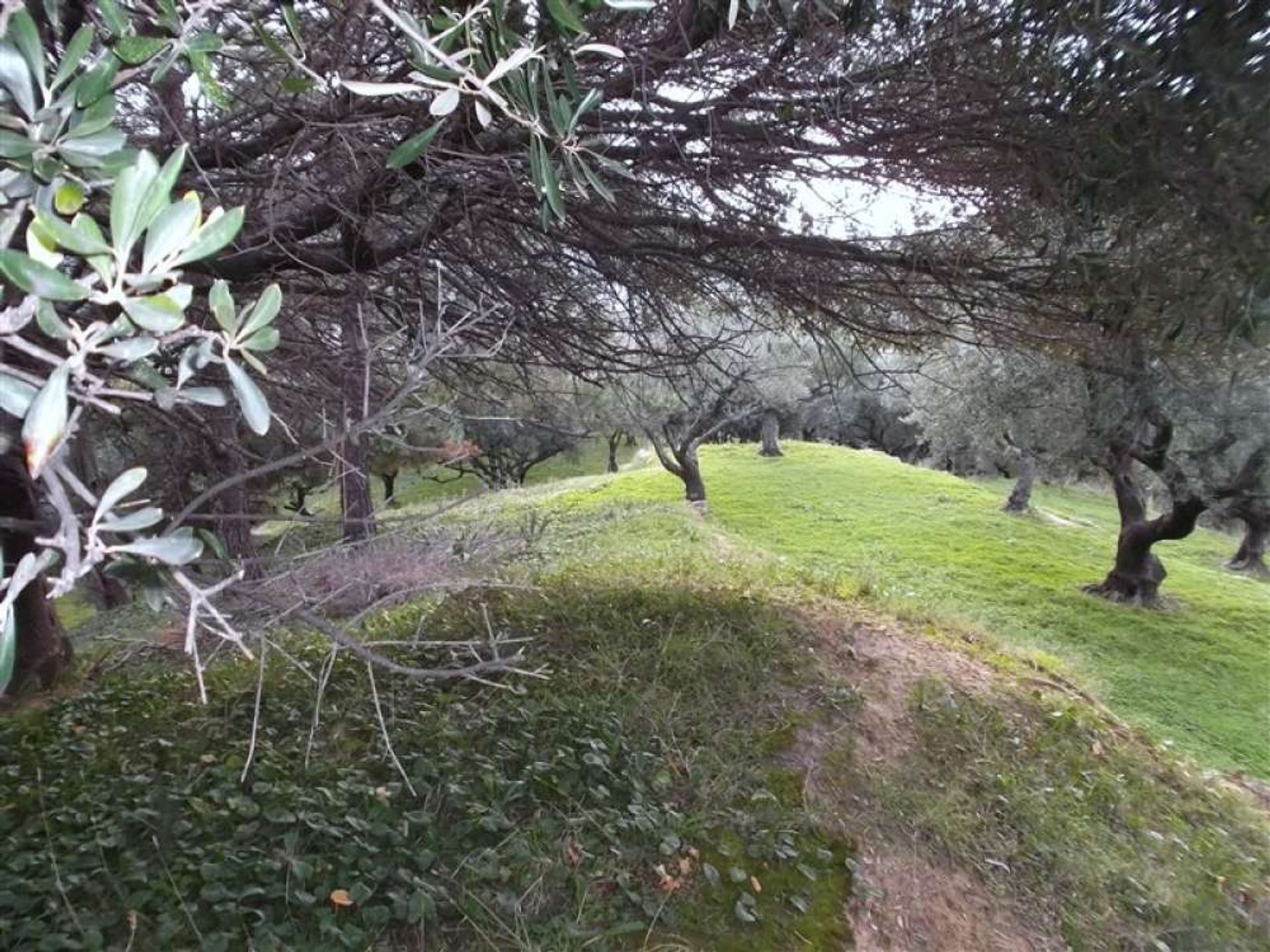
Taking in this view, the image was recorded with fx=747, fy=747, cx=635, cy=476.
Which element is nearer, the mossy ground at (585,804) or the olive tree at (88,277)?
the olive tree at (88,277)

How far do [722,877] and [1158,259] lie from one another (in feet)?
9.89

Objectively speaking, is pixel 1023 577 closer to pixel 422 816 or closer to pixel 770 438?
pixel 770 438

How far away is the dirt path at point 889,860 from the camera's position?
3270mm

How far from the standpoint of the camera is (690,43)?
2.65m

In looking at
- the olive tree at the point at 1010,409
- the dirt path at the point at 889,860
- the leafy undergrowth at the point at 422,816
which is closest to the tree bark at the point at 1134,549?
the olive tree at the point at 1010,409

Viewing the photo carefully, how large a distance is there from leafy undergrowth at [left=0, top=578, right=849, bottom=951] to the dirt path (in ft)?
0.54

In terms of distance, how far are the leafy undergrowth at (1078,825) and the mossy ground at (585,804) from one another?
2 cm

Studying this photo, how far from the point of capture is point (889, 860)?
11.6 ft

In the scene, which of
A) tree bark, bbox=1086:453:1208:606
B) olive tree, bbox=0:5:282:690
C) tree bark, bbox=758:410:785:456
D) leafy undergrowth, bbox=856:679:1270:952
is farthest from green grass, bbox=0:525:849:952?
tree bark, bbox=758:410:785:456

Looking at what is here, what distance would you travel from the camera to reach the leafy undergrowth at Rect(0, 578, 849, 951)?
8.46 feet

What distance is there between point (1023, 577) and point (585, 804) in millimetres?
12821

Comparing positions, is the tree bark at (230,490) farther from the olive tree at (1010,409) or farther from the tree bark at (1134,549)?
the tree bark at (1134,549)

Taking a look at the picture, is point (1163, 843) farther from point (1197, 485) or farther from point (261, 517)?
point (1197, 485)

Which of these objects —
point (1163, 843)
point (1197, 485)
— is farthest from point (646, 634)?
point (1197, 485)
